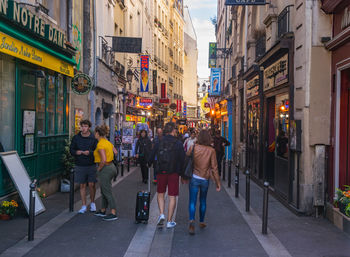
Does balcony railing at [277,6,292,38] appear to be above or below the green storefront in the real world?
above

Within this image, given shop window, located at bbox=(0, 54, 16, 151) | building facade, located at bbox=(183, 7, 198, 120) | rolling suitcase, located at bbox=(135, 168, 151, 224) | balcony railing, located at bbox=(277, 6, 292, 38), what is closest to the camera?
rolling suitcase, located at bbox=(135, 168, 151, 224)

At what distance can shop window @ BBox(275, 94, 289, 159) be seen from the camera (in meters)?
10.9

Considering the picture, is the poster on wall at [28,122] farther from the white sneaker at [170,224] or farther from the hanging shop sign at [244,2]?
the hanging shop sign at [244,2]

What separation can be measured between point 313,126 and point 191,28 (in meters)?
63.3

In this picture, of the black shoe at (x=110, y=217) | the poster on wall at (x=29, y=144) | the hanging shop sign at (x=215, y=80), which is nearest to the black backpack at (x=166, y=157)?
the black shoe at (x=110, y=217)

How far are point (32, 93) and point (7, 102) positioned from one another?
123 centimetres

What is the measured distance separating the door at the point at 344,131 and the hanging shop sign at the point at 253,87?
6.34 meters

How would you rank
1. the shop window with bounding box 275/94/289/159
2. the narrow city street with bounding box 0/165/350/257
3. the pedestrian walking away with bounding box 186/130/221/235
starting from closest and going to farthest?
1. the narrow city street with bounding box 0/165/350/257
2. the pedestrian walking away with bounding box 186/130/221/235
3. the shop window with bounding box 275/94/289/159

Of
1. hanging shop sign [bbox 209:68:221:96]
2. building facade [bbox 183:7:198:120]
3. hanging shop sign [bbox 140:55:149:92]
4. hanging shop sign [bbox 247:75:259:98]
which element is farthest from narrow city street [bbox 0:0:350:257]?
building facade [bbox 183:7:198:120]

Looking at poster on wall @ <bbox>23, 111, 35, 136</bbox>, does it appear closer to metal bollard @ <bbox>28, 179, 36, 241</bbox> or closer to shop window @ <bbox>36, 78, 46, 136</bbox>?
shop window @ <bbox>36, 78, 46, 136</bbox>

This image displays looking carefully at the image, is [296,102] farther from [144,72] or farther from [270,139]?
[144,72]

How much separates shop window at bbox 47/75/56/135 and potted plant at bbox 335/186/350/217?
23.6 ft

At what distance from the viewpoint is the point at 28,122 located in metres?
9.19

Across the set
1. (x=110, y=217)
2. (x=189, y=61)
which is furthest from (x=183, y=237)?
(x=189, y=61)
